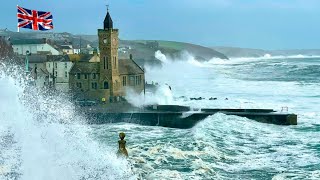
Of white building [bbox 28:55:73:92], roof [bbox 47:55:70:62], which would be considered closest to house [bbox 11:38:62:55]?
roof [bbox 47:55:70:62]

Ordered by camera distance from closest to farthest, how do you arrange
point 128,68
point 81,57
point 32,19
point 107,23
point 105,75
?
point 32,19
point 107,23
point 105,75
point 128,68
point 81,57

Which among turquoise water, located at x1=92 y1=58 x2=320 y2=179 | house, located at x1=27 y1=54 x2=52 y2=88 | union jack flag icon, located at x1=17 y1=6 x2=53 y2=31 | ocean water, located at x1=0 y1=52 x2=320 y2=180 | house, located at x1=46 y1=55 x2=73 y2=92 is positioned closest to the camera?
ocean water, located at x1=0 y1=52 x2=320 y2=180

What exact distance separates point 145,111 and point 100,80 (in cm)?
1370

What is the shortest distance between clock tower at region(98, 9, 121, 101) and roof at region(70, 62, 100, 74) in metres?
1.07

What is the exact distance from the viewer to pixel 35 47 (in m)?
92.1

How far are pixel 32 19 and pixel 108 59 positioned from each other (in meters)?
23.7

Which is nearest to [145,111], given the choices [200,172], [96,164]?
[200,172]

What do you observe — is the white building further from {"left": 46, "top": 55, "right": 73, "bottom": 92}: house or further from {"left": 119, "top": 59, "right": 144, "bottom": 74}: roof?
{"left": 119, "top": 59, "right": 144, "bottom": 74}: roof

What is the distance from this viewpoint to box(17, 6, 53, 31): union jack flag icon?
124ft

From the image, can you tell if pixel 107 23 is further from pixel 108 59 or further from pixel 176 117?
pixel 176 117

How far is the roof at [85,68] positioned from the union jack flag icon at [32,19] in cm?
2346

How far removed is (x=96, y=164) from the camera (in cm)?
2194

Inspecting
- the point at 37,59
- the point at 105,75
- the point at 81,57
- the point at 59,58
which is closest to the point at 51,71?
the point at 59,58

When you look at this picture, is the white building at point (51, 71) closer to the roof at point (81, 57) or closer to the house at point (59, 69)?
the house at point (59, 69)
